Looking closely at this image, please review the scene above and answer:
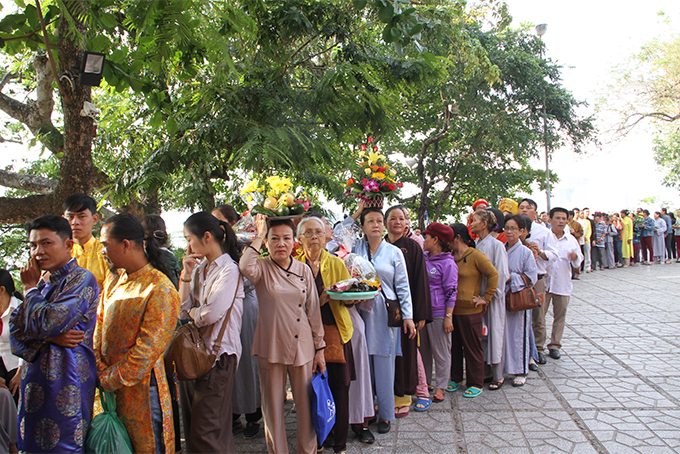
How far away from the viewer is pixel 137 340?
286 cm

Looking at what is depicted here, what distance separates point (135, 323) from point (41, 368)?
1.75 ft

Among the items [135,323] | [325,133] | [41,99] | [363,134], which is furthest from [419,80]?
[41,99]

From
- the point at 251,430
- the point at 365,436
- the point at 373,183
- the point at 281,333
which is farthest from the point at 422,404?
the point at 373,183

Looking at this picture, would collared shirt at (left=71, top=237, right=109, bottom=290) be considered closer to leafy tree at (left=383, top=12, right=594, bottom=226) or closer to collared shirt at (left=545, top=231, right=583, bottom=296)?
collared shirt at (left=545, top=231, right=583, bottom=296)

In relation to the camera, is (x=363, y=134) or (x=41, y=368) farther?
(x=363, y=134)

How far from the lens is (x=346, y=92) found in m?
5.95

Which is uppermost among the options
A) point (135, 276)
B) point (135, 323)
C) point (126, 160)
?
point (126, 160)

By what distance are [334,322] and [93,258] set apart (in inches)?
87.1

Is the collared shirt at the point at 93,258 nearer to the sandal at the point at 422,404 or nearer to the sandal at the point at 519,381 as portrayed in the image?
the sandal at the point at 422,404

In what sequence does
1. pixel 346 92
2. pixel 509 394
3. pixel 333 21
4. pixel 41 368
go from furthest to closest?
pixel 333 21 < pixel 346 92 < pixel 509 394 < pixel 41 368

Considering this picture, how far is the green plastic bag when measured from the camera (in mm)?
2691

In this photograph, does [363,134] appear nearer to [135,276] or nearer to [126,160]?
[126,160]

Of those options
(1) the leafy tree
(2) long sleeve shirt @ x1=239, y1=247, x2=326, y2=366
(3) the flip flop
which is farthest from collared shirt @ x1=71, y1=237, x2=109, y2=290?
(1) the leafy tree

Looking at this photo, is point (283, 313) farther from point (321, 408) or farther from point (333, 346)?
point (321, 408)
